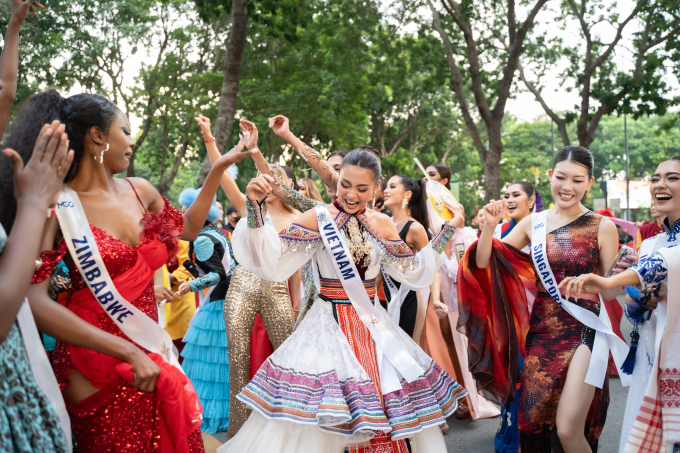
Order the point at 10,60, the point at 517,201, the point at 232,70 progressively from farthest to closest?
the point at 232,70
the point at 517,201
the point at 10,60

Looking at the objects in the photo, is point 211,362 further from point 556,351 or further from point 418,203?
point 556,351

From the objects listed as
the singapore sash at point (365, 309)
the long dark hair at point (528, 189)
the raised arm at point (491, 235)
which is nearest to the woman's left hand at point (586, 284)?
the raised arm at point (491, 235)

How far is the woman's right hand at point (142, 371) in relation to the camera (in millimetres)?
2008

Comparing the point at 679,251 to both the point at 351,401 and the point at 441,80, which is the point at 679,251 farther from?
the point at 441,80

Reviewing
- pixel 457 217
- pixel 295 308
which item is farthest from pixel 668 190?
pixel 295 308

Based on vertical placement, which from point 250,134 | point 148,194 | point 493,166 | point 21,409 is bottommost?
point 21,409

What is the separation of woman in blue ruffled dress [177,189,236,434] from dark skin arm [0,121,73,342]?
363cm

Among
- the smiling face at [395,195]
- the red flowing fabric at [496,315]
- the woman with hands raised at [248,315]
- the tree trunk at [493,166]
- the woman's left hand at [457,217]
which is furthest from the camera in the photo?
the tree trunk at [493,166]

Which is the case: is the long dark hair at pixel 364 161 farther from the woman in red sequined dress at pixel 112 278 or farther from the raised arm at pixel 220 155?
the woman in red sequined dress at pixel 112 278

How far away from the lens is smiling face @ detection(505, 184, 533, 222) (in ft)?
18.7

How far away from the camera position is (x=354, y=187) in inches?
136

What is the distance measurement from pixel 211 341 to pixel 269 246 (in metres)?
2.52

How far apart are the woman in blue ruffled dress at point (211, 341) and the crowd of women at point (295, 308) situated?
0.02 m

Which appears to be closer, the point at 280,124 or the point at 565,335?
the point at 565,335
